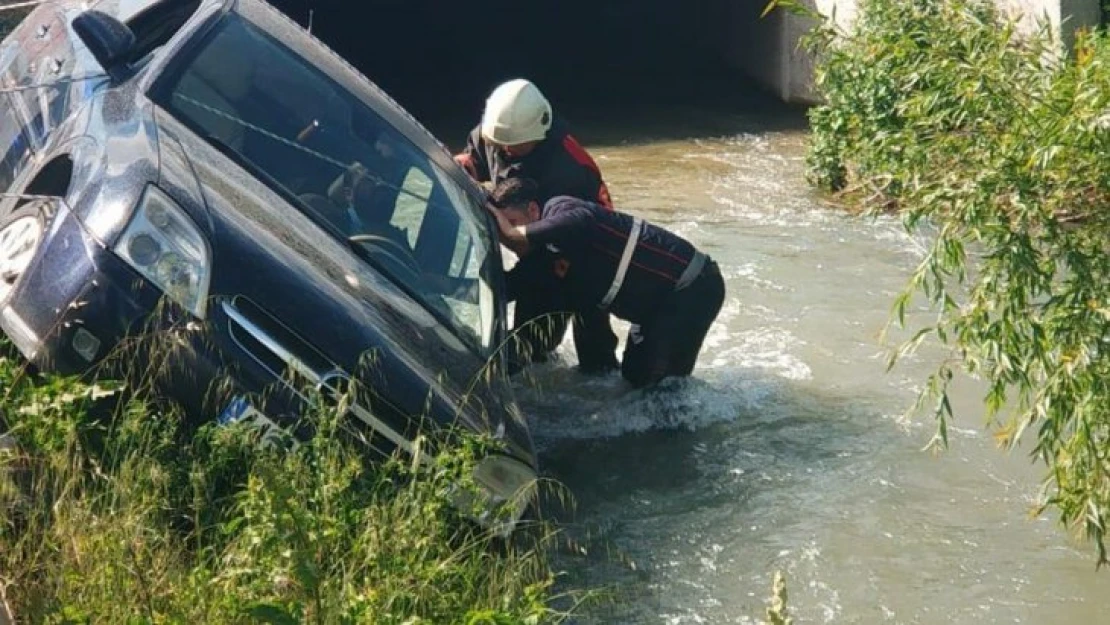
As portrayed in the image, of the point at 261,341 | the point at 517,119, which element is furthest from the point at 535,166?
the point at 261,341

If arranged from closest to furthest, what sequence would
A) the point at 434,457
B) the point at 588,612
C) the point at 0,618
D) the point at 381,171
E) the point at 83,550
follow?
the point at 0,618, the point at 83,550, the point at 434,457, the point at 588,612, the point at 381,171

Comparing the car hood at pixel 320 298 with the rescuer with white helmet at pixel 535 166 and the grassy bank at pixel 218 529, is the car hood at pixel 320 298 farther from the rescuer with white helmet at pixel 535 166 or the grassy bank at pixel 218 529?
the rescuer with white helmet at pixel 535 166

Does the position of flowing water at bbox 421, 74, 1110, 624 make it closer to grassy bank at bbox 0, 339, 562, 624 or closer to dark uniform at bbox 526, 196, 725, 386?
dark uniform at bbox 526, 196, 725, 386

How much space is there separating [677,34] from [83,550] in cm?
2041

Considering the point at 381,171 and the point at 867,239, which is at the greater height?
the point at 381,171

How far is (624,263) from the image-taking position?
738 centimetres

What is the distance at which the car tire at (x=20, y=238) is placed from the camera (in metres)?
5.01

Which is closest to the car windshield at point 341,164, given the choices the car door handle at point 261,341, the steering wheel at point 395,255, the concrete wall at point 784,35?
the steering wheel at point 395,255

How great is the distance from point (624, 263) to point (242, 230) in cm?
249

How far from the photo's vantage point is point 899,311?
17.4 ft

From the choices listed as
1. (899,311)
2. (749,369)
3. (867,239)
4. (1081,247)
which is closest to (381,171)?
(899,311)

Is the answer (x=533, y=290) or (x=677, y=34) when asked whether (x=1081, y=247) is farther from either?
(x=677, y=34)

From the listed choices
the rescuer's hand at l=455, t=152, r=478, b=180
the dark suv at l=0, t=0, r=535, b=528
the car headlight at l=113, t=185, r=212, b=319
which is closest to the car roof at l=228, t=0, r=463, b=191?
the dark suv at l=0, t=0, r=535, b=528

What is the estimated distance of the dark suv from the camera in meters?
4.93
